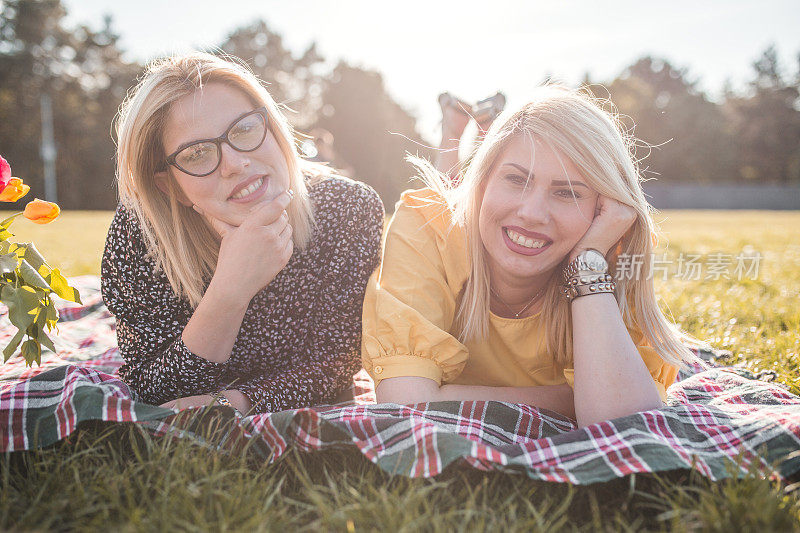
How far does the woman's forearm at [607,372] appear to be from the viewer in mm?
2055

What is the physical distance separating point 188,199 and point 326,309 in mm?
827

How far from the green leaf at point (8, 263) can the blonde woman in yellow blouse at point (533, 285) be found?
4.27 feet

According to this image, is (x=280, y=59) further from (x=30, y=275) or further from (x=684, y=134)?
(x=30, y=275)

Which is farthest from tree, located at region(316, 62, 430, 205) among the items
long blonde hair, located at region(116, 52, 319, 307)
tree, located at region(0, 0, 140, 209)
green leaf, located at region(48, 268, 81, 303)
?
green leaf, located at region(48, 268, 81, 303)

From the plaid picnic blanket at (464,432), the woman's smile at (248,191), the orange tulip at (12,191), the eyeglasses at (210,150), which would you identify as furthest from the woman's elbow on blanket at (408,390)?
the orange tulip at (12,191)

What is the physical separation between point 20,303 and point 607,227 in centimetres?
218

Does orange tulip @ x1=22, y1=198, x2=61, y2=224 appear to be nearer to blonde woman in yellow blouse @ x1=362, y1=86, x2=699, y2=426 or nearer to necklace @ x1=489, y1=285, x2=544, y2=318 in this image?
blonde woman in yellow blouse @ x1=362, y1=86, x2=699, y2=426

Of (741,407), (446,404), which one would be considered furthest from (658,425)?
(446,404)

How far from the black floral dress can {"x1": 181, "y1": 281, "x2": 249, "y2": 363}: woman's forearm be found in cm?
9

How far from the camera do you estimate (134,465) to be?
1680 mm

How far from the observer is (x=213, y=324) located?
2305 mm

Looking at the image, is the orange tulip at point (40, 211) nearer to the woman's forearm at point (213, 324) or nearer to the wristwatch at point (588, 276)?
the woman's forearm at point (213, 324)
